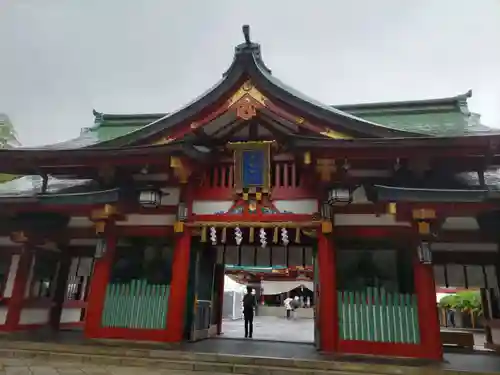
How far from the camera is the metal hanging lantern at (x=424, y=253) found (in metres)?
8.44

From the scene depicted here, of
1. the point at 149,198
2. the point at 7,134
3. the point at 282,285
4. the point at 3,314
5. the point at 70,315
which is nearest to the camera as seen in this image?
the point at 149,198

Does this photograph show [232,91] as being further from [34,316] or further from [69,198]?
[34,316]

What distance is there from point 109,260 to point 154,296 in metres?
1.66

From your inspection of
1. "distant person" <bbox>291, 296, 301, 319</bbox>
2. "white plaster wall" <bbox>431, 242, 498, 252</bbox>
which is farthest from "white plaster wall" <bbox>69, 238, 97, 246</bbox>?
"distant person" <bbox>291, 296, 301, 319</bbox>

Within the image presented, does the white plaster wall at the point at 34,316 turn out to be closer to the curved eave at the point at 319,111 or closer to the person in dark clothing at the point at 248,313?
the person in dark clothing at the point at 248,313

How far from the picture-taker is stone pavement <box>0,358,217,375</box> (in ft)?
23.0

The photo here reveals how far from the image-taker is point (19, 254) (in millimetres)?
11477

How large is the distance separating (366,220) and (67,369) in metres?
7.26

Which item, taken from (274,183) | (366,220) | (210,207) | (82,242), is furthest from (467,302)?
(82,242)

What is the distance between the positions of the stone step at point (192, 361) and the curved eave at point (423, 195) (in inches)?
131

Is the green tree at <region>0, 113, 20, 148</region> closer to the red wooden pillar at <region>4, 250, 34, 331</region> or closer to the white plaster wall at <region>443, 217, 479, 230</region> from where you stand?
the red wooden pillar at <region>4, 250, 34, 331</region>

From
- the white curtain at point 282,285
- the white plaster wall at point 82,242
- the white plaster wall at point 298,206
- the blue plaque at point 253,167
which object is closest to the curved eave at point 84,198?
the white plaster wall at point 82,242

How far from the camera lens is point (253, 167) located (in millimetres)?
9680

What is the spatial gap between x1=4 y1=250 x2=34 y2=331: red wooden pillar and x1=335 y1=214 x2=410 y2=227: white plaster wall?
9219mm
